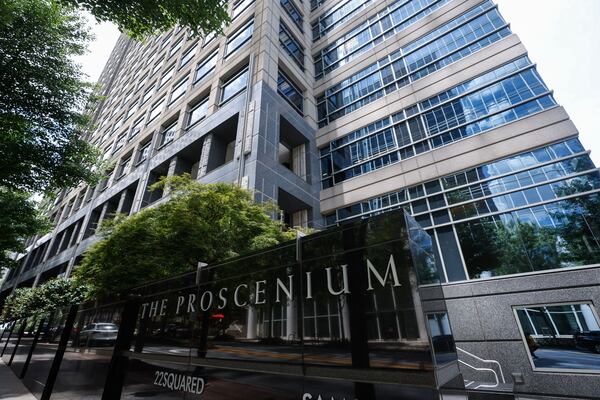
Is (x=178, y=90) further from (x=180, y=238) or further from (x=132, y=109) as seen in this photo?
(x=180, y=238)

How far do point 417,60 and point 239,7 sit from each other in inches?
624

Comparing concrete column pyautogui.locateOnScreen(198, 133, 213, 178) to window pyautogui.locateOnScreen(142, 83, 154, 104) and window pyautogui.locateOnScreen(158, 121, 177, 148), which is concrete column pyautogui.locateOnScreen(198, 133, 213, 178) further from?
window pyautogui.locateOnScreen(142, 83, 154, 104)

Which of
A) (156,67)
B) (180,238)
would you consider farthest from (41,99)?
(156,67)

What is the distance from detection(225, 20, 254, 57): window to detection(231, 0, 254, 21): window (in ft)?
6.93

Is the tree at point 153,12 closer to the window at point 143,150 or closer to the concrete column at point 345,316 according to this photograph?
the concrete column at point 345,316

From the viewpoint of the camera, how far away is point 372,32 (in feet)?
71.8

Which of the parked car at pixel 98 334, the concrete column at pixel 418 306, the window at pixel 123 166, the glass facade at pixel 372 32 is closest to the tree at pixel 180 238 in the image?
the parked car at pixel 98 334

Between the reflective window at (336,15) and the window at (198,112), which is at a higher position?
the reflective window at (336,15)

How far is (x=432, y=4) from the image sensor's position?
62.8ft

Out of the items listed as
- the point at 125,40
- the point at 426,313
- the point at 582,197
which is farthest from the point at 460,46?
Result: the point at 125,40

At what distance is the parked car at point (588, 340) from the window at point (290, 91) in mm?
18757

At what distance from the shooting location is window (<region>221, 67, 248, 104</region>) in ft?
63.8

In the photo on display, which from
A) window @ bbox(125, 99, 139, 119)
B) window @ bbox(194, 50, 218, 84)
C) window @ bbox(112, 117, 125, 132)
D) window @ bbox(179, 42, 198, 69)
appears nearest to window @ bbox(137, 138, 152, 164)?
window @ bbox(194, 50, 218, 84)

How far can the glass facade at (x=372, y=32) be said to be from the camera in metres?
19.8
